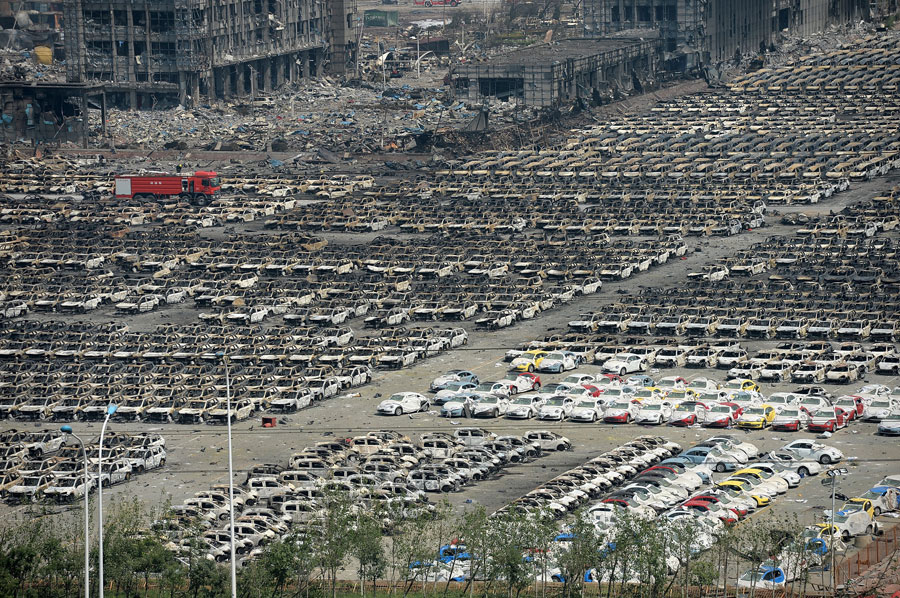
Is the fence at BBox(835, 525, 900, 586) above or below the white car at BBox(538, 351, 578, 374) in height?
above

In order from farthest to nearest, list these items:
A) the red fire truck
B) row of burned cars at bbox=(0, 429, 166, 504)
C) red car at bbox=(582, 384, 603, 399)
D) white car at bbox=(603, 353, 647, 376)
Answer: the red fire truck < white car at bbox=(603, 353, 647, 376) < red car at bbox=(582, 384, 603, 399) < row of burned cars at bbox=(0, 429, 166, 504)

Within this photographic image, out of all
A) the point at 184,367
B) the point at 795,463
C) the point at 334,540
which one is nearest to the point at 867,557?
the point at 795,463

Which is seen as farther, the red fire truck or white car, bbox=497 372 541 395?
the red fire truck

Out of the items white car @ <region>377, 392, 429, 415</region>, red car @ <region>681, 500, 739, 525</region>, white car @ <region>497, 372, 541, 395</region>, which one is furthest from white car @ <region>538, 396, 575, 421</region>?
red car @ <region>681, 500, 739, 525</region>

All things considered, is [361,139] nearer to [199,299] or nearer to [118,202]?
[118,202]

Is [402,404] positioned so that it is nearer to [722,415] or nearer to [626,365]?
[626,365]

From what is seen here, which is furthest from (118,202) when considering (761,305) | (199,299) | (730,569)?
(730,569)

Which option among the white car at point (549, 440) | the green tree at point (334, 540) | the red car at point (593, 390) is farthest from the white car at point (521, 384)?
the green tree at point (334, 540)

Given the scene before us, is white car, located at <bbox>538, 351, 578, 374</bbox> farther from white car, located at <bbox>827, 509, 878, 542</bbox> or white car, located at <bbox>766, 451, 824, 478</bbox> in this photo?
white car, located at <bbox>827, 509, 878, 542</bbox>
